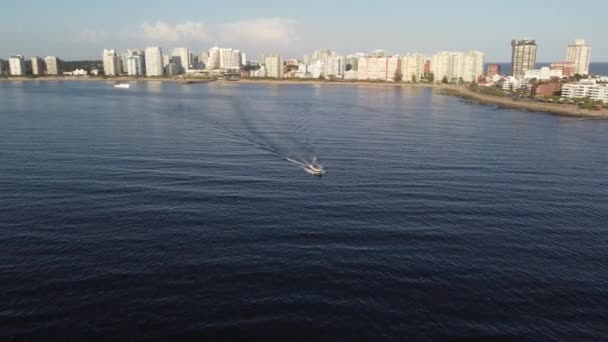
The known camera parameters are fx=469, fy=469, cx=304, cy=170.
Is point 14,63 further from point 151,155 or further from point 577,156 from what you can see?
point 577,156

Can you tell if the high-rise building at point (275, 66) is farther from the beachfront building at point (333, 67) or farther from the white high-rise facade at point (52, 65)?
the white high-rise facade at point (52, 65)

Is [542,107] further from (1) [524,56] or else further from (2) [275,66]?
(2) [275,66]

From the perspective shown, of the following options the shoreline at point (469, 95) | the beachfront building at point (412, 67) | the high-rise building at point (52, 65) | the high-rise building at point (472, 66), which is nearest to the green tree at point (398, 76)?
the beachfront building at point (412, 67)

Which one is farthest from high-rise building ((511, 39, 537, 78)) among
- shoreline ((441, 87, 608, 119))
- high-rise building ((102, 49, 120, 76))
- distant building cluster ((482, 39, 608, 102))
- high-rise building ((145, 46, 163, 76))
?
high-rise building ((102, 49, 120, 76))

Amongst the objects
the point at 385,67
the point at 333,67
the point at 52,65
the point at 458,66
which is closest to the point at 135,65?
the point at 52,65

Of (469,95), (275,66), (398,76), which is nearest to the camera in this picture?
(469,95)

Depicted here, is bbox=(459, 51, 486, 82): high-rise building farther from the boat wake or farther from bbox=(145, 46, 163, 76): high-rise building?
the boat wake

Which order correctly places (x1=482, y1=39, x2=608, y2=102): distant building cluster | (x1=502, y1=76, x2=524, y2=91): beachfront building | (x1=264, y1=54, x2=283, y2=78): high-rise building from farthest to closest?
(x1=264, y1=54, x2=283, y2=78): high-rise building, (x1=502, y1=76, x2=524, y2=91): beachfront building, (x1=482, y1=39, x2=608, y2=102): distant building cluster
